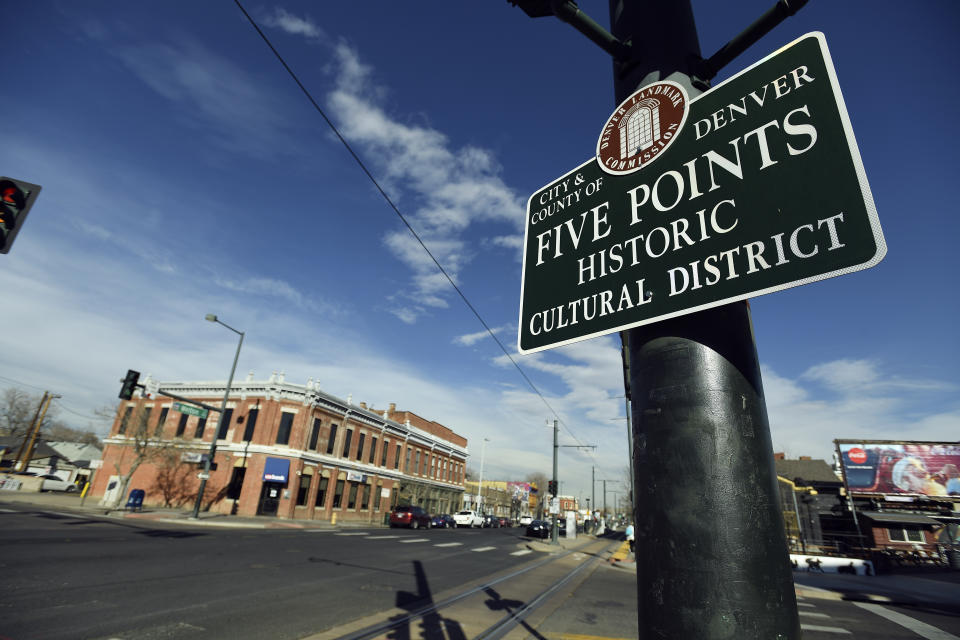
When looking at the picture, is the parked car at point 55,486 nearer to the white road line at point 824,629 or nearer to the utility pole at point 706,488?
the white road line at point 824,629

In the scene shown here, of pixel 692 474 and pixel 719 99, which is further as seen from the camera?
pixel 719 99

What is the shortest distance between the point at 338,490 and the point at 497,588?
26544mm

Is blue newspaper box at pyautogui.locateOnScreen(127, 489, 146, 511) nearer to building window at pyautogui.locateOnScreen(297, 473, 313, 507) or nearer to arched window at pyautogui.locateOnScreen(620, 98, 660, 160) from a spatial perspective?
building window at pyautogui.locateOnScreen(297, 473, 313, 507)

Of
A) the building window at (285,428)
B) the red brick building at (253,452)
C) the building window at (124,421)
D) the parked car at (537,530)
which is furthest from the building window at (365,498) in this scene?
the building window at (124,421)

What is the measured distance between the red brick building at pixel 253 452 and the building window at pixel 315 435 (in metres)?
0.07

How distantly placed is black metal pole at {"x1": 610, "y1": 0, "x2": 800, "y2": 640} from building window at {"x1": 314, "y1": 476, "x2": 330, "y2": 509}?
1322 inches

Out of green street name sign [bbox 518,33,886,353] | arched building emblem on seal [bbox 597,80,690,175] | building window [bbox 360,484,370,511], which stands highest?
arched building emblem on seal [bbox 597,80,690,175]

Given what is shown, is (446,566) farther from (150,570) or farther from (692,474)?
(692,474)

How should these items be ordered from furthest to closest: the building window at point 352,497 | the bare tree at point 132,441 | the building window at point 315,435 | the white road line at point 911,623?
1. the building window at point 352,497
2. the building window at point 315,435
3. the bare tree at point 132,441
4. the white road line at point 911,623

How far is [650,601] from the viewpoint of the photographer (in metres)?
1.36

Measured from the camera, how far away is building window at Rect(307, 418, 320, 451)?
1199 inches

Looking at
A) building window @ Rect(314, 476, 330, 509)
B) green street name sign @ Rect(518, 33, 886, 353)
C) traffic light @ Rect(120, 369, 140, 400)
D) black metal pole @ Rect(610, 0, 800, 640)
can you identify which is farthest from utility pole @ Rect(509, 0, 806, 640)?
building window @ Rect(314, 476, 330, 509)

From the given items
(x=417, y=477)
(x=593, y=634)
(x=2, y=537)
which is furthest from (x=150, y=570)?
(x=417, y=477)

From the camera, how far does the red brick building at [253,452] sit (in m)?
28.0
